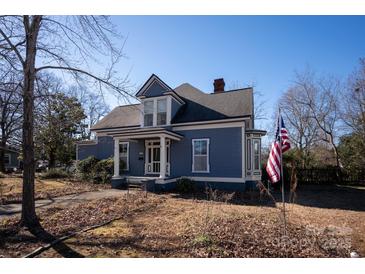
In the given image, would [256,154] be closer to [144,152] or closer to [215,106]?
[215,106]

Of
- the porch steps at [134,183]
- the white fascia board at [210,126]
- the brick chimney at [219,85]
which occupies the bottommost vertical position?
the porch steps at [134,183]

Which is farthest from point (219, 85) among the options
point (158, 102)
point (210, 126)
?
point (210, 126)

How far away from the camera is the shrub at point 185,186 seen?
44.7 feet

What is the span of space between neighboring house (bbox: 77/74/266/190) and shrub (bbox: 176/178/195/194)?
2.59 feet

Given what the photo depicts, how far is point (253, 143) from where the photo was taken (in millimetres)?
14641

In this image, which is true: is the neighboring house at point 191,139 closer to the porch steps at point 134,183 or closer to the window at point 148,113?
the window at point 148,113

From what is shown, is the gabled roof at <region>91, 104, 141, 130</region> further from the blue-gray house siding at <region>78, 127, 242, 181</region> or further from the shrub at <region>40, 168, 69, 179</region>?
the shrub at <region>40, 168, 69, 179</region>

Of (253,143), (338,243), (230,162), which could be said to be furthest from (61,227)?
(253,143)

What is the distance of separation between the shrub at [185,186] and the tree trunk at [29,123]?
819cm

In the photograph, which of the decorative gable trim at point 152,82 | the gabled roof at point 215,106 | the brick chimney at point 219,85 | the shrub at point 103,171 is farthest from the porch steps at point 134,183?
the brick chimney at point 219,85

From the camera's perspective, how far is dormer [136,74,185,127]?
16.2 m

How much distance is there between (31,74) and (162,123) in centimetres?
1029

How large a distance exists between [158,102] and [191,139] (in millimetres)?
3515

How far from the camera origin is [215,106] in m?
15.9
